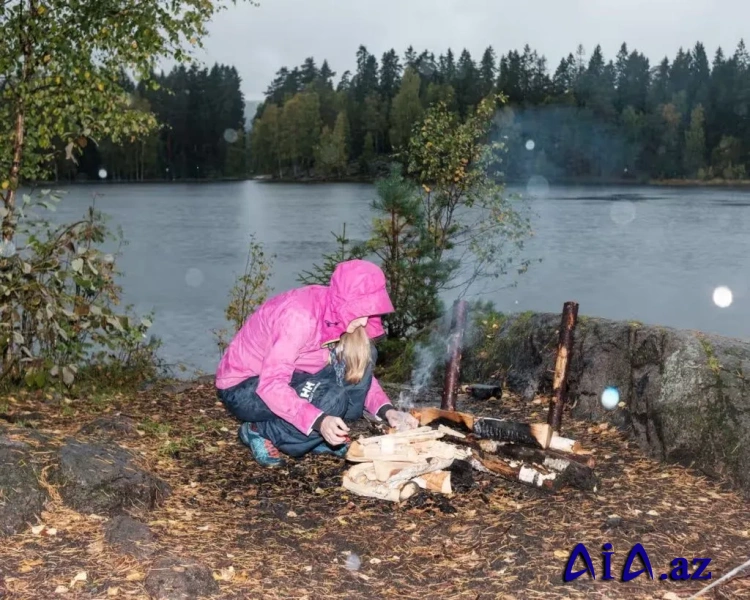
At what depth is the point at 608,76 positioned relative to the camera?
4751 inches

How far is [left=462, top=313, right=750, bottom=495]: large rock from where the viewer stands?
610cm

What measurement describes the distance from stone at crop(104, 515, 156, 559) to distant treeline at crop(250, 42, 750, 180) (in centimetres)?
9709

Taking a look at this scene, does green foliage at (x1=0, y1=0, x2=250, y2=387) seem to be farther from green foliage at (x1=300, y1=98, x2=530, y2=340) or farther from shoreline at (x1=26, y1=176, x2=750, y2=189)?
shoreline at (x1=26, y1=176, x2=750, y2=189)

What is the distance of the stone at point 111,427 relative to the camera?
645 cm

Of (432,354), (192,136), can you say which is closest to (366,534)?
(432,354)

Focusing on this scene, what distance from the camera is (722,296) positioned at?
135 ft

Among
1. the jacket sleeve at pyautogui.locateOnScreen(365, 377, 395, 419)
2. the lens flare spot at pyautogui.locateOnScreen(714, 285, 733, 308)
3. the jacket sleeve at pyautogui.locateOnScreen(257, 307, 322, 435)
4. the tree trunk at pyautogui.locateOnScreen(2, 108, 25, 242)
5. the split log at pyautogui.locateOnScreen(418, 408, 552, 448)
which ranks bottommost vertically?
the lens flare spot at pyautogui.locateOnScreen(714, 285, 733, 308)

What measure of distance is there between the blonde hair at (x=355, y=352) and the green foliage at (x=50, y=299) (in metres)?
2.84

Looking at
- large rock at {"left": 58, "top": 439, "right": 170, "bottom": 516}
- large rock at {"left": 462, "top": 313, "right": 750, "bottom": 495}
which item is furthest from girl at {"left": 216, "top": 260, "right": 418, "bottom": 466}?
large rock at {"left": 462, "top": 313, "right": 750, "bottom": 495}

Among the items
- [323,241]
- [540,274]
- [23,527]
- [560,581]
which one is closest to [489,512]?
[560,581]

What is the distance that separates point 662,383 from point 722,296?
3770 cm

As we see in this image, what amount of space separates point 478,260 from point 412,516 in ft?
37.7

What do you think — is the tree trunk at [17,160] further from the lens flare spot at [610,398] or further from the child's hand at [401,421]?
the lens flare spot at [610,398]

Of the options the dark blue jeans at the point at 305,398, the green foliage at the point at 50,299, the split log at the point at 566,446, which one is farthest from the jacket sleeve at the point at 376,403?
the green foliage at the point at 50,299
